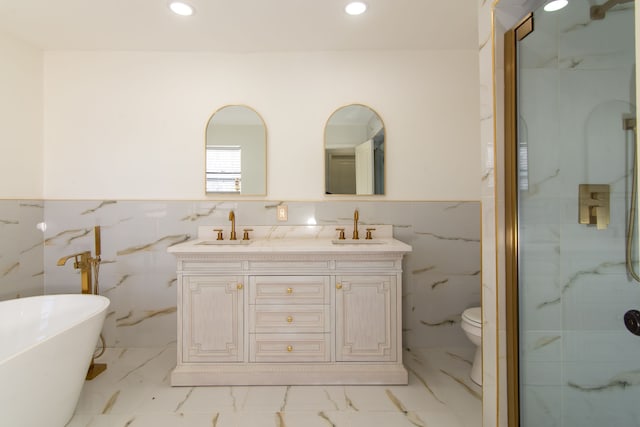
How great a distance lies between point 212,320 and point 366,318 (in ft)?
3.24

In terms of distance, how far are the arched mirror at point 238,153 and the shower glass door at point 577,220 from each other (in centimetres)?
186

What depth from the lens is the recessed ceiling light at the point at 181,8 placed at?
2077 mm

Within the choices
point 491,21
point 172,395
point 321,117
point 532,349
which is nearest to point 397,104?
point 321,117

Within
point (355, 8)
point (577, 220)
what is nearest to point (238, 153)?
point (355, 8)

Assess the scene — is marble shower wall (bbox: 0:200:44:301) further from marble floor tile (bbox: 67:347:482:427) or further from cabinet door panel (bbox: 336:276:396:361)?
cabinet door panel (bbox: 336:276:396:361)

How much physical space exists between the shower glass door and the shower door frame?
0.02m

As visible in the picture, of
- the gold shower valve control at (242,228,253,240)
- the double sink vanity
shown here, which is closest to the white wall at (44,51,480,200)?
the gold shower valve control at (242,228,253,240)

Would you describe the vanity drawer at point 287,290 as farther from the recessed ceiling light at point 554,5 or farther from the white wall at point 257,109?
the recessed ceiling light at point 554,5

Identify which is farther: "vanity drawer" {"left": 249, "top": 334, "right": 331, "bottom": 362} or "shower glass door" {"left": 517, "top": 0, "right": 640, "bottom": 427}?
"vanity drawer" {"left": 249, "top": 334, "right": 331, "bottom": 362}

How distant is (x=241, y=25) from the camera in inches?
90.8

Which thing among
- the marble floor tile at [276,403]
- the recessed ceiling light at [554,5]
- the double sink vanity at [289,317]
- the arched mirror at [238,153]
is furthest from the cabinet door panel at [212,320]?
the recessed ceiling light at [554,5]

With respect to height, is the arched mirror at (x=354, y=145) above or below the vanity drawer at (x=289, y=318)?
above

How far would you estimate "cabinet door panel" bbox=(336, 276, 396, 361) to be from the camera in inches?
83.6

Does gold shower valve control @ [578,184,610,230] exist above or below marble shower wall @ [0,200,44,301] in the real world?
above
